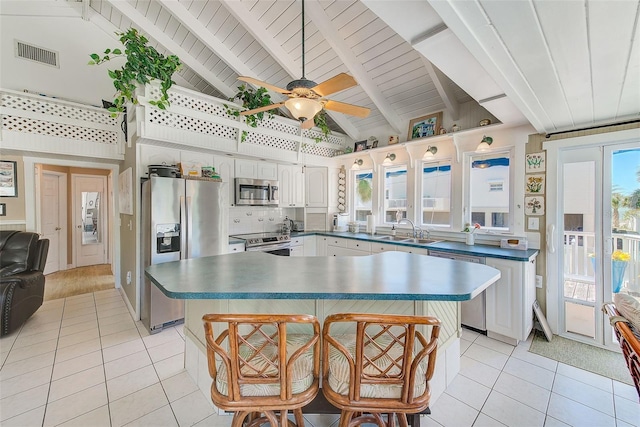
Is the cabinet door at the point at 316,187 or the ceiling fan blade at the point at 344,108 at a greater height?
the ceiling fan blade at the point at 344,108

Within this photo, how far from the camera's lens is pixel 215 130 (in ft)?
12.2

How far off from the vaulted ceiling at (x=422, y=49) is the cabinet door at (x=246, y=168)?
130 centimetres

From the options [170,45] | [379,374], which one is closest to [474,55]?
[379,374]

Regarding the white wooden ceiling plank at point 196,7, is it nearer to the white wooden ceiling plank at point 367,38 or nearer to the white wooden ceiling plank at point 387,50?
the white wooden ceiling plank at point 367,38

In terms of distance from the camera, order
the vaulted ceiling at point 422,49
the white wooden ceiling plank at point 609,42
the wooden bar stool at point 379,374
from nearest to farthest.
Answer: the wooden bar stool at point 379,374
the white wooden ceiling plank at point 609,42
the vaulted ceiling at point 422,49

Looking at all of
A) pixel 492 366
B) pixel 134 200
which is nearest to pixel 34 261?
pixel 134 200

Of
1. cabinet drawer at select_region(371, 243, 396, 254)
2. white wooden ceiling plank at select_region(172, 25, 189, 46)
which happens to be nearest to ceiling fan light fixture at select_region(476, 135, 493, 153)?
cabinet drawer at select_region(371, 243, 396, 254)

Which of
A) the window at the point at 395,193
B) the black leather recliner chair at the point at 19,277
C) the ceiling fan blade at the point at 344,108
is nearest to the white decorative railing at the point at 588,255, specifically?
the window at the point at 395,193

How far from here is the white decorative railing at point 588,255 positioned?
249cm

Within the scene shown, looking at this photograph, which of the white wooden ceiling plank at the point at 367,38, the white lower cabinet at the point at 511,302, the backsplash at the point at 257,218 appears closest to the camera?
the white lower cabinet at the point at 511,302

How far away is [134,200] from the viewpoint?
10.7 feet

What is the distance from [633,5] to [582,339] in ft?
10.0

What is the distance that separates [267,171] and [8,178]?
11.9 ft

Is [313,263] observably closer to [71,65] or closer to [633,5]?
[633,5]
